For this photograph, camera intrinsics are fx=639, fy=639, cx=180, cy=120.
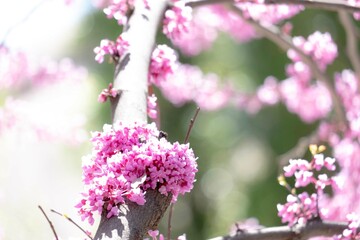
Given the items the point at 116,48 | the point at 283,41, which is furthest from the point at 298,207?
the point at 283,41

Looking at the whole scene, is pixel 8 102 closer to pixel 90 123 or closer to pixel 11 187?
pixel 11 187

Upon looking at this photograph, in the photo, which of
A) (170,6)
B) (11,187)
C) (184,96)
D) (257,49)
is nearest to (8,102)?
(184,96)

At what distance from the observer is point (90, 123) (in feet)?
38.3

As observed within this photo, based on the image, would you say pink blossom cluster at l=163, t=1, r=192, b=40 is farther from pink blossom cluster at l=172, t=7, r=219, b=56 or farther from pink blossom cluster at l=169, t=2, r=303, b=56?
pink blossom cluster at l=172, t=7, r=219, b=56

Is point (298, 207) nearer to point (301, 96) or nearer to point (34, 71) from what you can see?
point (34, 71)

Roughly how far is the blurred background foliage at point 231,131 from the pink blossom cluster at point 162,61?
789cm

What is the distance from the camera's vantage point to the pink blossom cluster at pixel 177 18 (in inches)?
115

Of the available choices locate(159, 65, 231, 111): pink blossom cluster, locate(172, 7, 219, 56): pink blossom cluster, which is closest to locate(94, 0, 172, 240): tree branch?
locate(159, 65, 231, 111): pink blossom cluster

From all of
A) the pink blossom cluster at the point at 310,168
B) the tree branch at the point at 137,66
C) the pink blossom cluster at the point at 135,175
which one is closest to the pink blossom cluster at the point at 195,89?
the tree branch at the point at 137,66

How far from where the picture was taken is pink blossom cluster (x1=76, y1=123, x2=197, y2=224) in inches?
80.1

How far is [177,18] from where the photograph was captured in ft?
9.75

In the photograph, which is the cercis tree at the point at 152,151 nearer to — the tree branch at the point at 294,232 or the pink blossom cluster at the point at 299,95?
the tree branch at the point at 294,232

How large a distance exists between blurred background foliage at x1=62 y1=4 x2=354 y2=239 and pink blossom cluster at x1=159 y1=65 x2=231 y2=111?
4.20 m

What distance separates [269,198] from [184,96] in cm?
502
